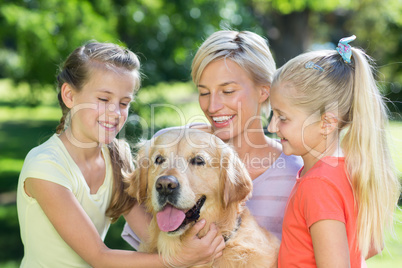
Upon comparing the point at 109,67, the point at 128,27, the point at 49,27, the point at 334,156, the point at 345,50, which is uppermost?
the point at 128,27

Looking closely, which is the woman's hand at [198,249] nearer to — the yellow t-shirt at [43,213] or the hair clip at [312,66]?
the yellow t-shirt at [43,213]

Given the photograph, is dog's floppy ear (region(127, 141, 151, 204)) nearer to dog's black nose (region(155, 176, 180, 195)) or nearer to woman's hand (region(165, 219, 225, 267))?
dog's black nose (region(155, 176, 180, 195))

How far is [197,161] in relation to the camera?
2947 millimetres

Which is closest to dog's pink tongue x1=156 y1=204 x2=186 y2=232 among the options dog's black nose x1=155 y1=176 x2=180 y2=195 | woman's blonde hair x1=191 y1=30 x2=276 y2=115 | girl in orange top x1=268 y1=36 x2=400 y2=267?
dog's black nose x1=155 y1=176 x2=180 y2=195

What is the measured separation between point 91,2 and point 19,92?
121 inches

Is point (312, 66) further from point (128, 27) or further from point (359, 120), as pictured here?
point (128, 27)

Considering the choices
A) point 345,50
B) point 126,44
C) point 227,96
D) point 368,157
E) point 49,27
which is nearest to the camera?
point 368,157

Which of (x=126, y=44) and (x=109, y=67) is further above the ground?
(x=126, y=44)

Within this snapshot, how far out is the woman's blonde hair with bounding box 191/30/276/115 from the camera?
3.23 meters

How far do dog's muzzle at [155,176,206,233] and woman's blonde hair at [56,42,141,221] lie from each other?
0.53 metres

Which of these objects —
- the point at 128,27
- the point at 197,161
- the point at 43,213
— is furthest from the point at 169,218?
the point at 128,27

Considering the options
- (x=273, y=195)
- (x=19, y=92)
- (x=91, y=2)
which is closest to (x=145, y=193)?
(x=273, y=195)

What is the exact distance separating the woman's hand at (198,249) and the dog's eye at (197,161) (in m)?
0.40

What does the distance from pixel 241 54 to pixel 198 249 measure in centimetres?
146
